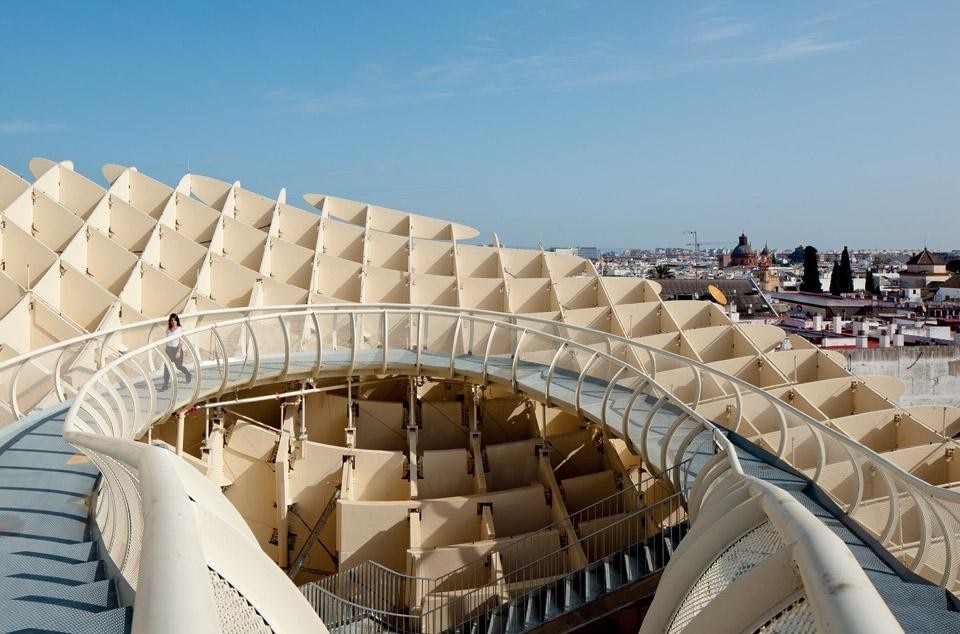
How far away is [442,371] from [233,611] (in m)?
14.0

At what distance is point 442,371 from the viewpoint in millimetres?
17516

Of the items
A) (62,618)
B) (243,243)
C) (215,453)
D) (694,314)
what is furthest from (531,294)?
(62,618)

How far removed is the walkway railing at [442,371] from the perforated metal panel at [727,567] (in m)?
3.96

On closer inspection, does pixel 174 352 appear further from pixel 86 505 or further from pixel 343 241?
pixel 343 241

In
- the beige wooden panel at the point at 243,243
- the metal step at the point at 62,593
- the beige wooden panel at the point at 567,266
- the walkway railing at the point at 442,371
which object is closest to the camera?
the metal step at the point at 62,593

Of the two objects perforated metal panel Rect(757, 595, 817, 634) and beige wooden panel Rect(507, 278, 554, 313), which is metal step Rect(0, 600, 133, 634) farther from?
beige wooden panel Rect(507, 278, 554, 313)

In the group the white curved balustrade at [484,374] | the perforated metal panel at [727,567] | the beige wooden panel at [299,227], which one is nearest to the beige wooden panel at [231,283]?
the white curved balustrade at [484,374]

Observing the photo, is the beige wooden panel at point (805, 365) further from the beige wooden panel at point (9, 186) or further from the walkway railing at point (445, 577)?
the beige wooden panel at point (9, 186)

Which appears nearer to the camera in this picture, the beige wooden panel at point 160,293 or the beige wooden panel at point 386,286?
the beige wooden panel at point 160,293

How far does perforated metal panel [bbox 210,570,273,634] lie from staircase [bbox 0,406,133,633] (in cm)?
76

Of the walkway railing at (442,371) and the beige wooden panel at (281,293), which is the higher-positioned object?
the beige wooden panel at (281,293)

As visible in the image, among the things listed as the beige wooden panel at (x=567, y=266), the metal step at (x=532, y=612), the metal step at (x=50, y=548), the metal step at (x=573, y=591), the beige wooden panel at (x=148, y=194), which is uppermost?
the beige wooden panel at (x=148, y=194)

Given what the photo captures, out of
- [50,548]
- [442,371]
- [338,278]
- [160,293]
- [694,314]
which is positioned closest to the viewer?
[50,548]

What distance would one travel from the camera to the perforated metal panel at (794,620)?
10.6ft
